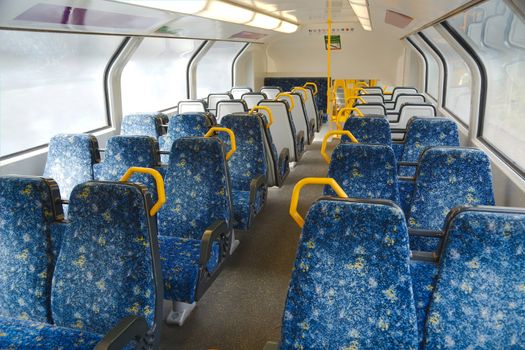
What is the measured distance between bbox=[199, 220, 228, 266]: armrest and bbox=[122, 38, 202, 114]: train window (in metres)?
4.01

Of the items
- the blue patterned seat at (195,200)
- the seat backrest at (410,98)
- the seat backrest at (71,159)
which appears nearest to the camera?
the blue patterned seat at (195,200)

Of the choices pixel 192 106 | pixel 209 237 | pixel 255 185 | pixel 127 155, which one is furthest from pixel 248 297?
pixel 192 106

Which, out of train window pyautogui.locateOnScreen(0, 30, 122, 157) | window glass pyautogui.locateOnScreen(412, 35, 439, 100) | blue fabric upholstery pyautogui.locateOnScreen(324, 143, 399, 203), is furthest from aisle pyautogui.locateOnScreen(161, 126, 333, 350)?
window glass pyautogui.locateOnScreen(412, 35, 439, 100)

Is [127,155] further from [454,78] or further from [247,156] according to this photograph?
[454,78]

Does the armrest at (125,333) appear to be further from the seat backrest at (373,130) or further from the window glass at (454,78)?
the window glass at (454,78)

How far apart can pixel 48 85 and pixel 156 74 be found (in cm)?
306

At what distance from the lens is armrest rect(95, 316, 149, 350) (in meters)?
1.77

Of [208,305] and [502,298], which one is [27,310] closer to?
[208,305]

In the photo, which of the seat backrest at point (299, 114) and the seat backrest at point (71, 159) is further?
the seat backrest at point (299, 114)

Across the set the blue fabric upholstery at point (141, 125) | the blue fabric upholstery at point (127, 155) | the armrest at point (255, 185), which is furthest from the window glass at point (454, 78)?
the blue fabric upholstery at point (127, 155)

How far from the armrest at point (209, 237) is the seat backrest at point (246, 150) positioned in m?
1.33

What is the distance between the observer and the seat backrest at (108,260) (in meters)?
2.00

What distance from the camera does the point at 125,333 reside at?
1854mm

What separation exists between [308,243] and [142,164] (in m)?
2.17
